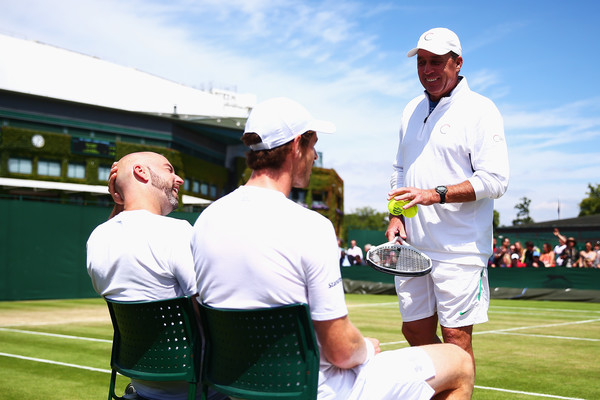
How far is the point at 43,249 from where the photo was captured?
691 inches

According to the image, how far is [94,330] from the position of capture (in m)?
10.3

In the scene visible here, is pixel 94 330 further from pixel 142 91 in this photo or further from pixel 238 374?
pixel 142 91

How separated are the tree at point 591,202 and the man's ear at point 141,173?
8156 cm

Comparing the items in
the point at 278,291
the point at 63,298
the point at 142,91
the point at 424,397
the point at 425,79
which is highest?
the point at 142,91

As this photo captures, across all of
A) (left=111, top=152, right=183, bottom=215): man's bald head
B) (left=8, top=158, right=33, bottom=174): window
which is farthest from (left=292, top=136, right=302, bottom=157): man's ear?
(left=8, top=158, right=33, bottom=174): window

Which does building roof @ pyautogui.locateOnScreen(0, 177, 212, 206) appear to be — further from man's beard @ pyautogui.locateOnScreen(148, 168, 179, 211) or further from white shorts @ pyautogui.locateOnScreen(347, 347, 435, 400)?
white shorts @ pyautogui.locateOnScreen(347, 347, 435, 400)

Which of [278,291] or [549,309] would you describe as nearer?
[278,291]

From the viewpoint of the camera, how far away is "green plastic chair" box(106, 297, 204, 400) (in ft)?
9.56

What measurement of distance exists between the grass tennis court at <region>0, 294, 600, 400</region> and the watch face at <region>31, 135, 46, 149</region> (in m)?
37.8

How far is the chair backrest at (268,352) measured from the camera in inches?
94.0

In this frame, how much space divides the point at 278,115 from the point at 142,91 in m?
62.8

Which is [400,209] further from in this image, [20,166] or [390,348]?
[20,166]

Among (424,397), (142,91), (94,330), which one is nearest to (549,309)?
(94,330)

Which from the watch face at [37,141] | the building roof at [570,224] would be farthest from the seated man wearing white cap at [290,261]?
the building roof at [570,224]
